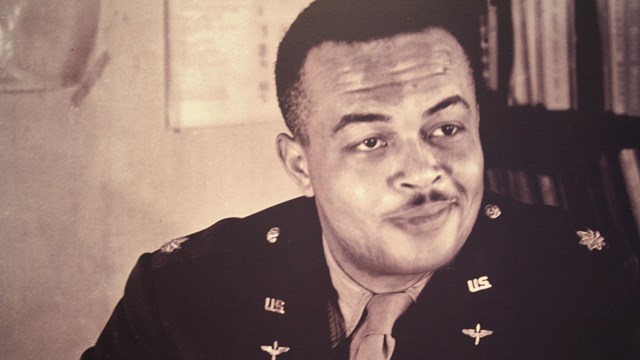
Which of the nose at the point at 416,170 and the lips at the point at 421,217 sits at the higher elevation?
the nose at the point at 416,170

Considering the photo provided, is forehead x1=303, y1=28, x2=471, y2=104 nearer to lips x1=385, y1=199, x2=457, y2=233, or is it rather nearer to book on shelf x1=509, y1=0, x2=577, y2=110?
book on shelf x1=509, y1=0, x2=577, y2=110

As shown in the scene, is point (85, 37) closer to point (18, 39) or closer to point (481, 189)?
point (18, 39)

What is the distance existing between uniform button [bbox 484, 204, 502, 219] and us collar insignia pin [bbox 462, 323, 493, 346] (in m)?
0.27

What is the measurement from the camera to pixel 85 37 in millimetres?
1786

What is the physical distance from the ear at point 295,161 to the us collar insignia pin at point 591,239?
0.67 metres

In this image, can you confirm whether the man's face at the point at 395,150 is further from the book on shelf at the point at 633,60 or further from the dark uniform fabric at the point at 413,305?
the book on shelf at the point at 633,60

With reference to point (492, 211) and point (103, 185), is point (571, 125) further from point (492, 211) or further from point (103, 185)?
point (103, 185)

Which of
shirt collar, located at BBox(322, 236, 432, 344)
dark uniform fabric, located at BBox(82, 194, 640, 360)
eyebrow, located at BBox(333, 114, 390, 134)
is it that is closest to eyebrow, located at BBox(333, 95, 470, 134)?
eyebrow, located at BBox(333, 114, 390, 134)

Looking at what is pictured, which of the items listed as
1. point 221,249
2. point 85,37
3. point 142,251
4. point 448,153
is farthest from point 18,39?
point 448,153

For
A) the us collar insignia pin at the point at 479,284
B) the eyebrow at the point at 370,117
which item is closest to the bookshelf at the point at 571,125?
the eyebrow at the point at 370,117

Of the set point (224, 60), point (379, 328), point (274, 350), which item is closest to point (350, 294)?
point (379, 328)

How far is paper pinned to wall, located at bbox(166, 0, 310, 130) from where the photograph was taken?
5.66 ft

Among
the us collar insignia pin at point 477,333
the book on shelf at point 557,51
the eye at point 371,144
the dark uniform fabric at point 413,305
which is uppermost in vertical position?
the book on shelf at point 557,51

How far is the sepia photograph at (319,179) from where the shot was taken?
161 cm
